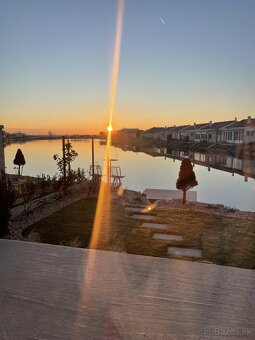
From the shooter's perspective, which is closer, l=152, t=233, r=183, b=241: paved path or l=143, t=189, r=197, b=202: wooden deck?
l=152, t=233, r=183, b=241: paved path

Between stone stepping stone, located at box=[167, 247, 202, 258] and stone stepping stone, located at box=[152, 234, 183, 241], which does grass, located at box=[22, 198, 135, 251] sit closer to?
stone stepping stone, located at box=[152, 234, 183, 241]

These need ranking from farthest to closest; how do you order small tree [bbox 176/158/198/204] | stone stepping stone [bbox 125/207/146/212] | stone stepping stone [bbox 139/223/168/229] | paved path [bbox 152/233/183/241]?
small tree [bbox 176/158/198/204] < stone stepping stone [bbox 125/207/146/212] < stone stepping stone [bbox 139/223/168/229] < paved path [bbox 152/233/183/241]

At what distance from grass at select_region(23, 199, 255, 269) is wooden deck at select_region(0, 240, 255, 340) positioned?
0.96 meters

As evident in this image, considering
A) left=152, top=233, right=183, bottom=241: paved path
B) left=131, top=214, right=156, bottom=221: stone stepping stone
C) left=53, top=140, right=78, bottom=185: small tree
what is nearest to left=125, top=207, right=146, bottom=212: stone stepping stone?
left=131, top=214, right=156, bottom=221: stone stepping stone

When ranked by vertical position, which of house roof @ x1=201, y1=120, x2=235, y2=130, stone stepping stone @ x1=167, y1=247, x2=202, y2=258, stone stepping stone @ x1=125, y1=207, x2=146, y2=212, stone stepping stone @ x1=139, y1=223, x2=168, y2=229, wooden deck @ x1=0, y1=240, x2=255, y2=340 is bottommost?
stone stepping stone @ x1=125, y1=207, x2=146, y2=212

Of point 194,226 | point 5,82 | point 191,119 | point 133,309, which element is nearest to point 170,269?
point 133,309

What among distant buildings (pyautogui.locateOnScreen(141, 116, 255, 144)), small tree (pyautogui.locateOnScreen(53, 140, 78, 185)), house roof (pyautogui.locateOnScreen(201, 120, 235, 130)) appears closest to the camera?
small tree (pyautogui.locateOnScreen(53, 140, 78, 185))

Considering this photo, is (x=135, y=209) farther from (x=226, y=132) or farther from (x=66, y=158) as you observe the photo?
(x=226, y=132)

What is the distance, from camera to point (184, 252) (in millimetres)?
3816

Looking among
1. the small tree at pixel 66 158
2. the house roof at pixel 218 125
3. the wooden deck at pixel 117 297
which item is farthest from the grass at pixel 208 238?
the house roof at pixel 218 125

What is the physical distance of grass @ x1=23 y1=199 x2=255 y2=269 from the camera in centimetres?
385

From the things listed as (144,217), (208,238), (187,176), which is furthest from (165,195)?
(208,238)

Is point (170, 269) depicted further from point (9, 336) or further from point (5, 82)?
point (5, 82)

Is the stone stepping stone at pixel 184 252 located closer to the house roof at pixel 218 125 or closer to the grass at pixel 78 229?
the grass at pixel 78 229
